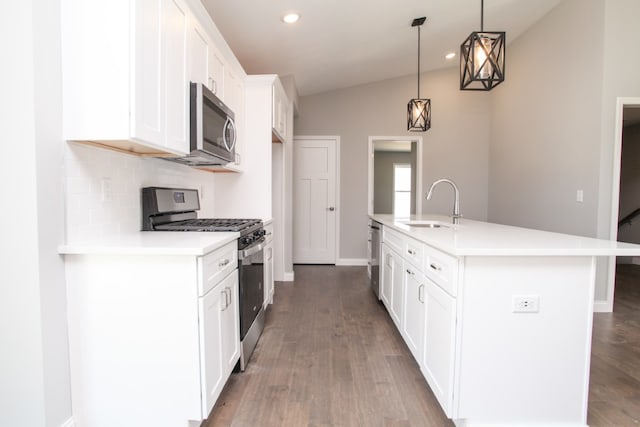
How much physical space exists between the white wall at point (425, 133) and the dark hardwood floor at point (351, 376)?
243 cm

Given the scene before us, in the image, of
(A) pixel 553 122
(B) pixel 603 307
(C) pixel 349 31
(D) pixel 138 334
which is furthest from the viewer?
(A) pixel 553 122

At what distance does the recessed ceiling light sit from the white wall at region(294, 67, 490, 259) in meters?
2.28

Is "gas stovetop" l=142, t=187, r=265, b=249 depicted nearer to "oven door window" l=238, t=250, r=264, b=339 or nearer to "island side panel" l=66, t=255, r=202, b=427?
"oven door window" l=238, t=250, r=264, b=339

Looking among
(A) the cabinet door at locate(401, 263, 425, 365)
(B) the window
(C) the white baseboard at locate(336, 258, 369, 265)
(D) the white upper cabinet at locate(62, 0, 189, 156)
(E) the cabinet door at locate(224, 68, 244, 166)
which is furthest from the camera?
(B) the window

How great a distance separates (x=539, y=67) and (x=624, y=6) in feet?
3.17

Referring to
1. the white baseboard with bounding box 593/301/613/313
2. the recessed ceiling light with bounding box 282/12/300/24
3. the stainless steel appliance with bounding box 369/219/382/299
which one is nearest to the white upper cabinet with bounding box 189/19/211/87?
the recessed ceiling light with bounding box 282/12/300/24

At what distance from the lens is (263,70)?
398 cm

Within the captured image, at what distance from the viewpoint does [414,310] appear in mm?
2051

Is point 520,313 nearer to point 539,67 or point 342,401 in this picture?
point 342,401

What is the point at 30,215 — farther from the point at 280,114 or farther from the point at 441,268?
the point at 280,114

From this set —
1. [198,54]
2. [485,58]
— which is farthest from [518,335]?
[198,54]

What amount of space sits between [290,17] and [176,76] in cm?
153

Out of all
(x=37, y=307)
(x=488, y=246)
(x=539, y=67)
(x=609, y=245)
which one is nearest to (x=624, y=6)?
(x=539, y=67)

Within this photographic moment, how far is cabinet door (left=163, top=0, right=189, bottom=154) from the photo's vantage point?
1689 millimetres
